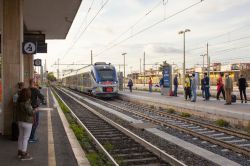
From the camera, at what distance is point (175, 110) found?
20.7 m

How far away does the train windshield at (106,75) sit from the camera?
31716 millimetres

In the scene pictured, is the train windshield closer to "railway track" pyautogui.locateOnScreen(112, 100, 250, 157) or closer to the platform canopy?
the platform canopy

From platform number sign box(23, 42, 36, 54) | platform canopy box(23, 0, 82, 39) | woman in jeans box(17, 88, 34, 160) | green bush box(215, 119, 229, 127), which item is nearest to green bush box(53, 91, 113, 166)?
woman in jeans box(17, 88, 34, 160)

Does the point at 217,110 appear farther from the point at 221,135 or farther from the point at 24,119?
the point at 24,119

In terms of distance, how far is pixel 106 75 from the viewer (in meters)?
32.0

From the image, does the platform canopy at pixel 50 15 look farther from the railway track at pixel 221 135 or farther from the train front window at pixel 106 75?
the train front window at pixel 106 75

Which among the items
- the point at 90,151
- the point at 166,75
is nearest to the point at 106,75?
the point at 166,75

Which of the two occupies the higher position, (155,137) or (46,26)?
(46,26)

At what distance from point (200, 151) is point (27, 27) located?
15.5m

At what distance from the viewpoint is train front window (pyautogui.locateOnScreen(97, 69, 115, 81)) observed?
1249 inches

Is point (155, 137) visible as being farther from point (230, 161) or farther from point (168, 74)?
point (168, 74)

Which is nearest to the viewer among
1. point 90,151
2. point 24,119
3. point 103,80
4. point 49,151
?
point 24,119

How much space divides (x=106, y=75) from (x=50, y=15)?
575 inches

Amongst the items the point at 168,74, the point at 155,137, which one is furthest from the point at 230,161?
the point at 168,74
